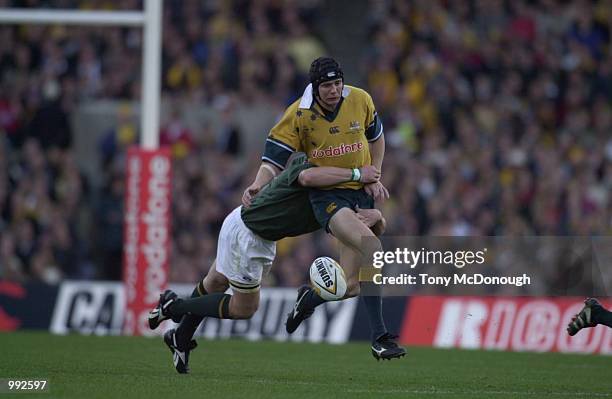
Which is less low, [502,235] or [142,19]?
[142,19]

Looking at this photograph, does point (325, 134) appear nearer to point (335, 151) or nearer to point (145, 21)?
point (335, 151)

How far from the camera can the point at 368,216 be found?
10.0m

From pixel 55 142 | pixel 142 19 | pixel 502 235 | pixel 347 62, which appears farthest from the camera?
pixel 347 62

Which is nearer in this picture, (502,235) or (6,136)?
(502,235)

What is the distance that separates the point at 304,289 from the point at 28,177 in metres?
10.1

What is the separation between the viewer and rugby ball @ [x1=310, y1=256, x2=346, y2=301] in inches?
382

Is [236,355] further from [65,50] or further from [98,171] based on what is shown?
[65,50]

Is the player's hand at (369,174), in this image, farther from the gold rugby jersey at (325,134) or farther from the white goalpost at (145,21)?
the white goalpost at (145,21)

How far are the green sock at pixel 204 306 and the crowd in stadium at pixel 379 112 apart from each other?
8100 millimetres

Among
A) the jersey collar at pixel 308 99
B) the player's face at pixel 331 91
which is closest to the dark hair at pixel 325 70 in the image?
the player's face at pixel 331 91

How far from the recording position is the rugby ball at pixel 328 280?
9.70 m

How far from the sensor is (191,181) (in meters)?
19.5


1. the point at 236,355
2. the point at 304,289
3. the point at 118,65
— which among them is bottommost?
the point at 236,355

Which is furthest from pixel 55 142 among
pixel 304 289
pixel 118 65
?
pixel 304 289
